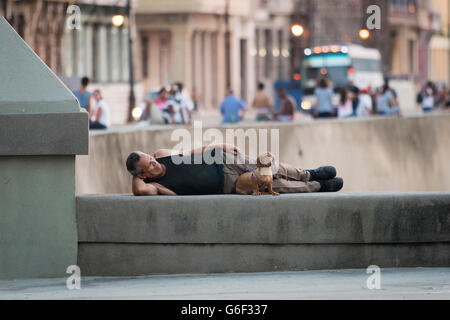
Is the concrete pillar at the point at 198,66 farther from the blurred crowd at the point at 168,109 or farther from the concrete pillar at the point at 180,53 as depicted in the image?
the blurred crowd at the point at 168,109

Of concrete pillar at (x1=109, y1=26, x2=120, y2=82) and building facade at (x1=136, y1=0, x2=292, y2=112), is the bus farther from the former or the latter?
concrete pillar at (x1=109, y1=26, x2=120, y2=82)

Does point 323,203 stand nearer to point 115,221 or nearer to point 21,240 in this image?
point 115,221

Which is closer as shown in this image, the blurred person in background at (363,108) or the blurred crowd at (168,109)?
the blurred crowd at (168,109)

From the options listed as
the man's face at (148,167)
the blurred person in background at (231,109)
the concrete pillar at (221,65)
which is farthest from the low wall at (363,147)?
the concrete pillar at (221,65)

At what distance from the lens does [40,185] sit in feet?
32.0

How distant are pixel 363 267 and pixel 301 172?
53.9 inches

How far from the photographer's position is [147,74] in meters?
62.7

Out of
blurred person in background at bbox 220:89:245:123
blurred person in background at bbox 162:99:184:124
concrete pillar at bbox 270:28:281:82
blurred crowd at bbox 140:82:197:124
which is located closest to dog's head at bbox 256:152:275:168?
blurred crowd at bbox 140:82:197:124

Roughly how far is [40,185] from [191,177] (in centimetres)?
116

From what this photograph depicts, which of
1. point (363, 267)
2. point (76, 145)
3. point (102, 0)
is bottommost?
point (363, 267)

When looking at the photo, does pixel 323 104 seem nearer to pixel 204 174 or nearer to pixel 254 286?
pixel 204 174

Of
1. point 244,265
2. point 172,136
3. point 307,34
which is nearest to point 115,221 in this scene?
point 244,265

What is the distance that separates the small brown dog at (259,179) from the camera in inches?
392

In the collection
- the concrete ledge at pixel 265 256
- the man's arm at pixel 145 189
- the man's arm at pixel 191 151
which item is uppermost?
the man's arm at pixel 191 151
